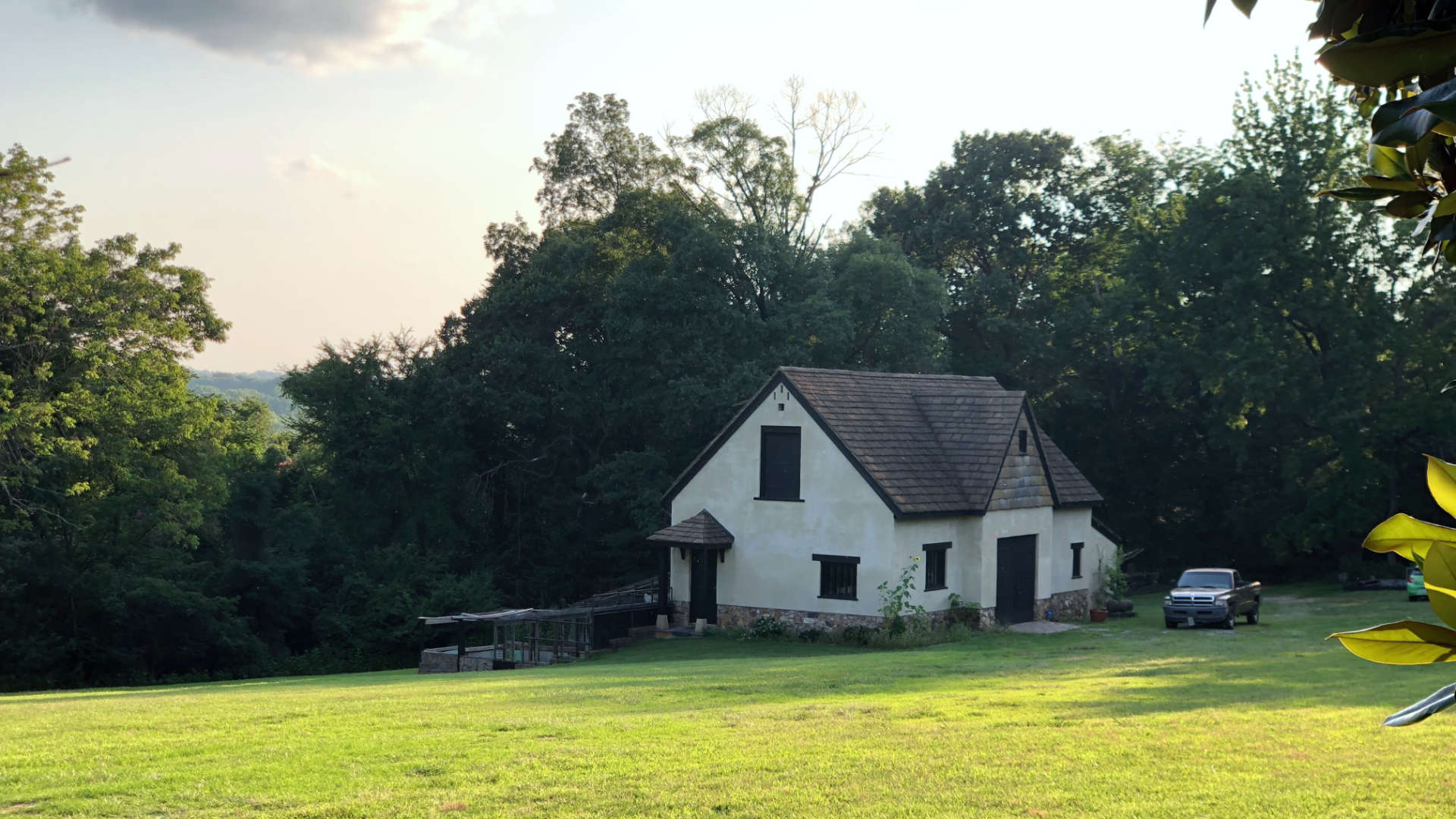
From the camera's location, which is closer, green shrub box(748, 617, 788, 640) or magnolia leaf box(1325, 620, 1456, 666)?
magnolia leaf box(1325, 620, 1456, 666)

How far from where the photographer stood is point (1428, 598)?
81.3 inches

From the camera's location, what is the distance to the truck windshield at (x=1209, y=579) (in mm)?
31875

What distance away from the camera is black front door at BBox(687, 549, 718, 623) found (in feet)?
110

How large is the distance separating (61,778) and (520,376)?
32.9 meters

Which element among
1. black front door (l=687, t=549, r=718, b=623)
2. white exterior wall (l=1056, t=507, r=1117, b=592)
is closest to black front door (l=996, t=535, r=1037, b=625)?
white exterior wall (l=1056, t=507, r=1117, b=592)

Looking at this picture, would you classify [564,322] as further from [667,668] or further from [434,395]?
[667,668]

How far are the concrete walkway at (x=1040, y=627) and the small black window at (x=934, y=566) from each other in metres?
2.25

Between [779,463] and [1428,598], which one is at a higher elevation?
[779,463]

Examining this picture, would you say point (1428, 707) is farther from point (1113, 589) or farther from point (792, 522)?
point (1113, 589)

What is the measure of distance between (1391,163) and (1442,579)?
0.79m

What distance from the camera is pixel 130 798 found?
34.8 feet

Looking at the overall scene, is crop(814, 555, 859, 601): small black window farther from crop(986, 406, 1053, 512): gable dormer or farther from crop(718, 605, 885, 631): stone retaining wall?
crop(986, 406, 1053, 512): gable dormer

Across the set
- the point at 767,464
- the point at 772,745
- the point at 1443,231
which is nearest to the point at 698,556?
the point at 767,464

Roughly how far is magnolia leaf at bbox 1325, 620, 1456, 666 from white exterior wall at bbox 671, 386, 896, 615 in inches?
1136
